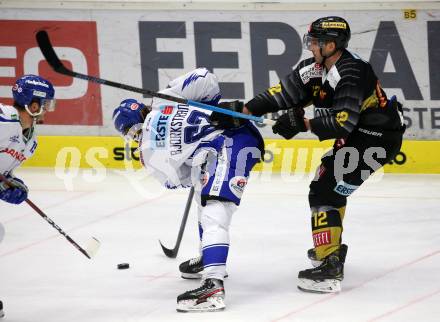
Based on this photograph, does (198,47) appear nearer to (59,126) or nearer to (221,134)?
(59,126)

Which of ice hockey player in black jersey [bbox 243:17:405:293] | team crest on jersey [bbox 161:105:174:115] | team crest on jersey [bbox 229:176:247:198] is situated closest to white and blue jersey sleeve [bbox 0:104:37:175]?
team crest on jersey [bbox 161:105:174:115]

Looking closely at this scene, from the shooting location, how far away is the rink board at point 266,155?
8.39 metres

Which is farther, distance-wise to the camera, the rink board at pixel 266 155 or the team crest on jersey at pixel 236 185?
the rink board at pixel 266 155

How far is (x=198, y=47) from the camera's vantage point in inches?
341

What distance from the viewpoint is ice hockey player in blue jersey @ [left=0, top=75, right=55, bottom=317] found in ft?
17.1

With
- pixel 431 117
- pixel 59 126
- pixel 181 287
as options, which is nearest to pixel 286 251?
pixel 181 287

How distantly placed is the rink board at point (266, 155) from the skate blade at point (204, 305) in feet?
11.4

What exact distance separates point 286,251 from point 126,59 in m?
3.02

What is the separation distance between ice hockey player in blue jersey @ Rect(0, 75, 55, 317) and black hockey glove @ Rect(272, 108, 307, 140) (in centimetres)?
116

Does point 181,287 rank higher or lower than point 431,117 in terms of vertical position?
lower

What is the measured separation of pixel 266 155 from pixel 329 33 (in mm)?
3351

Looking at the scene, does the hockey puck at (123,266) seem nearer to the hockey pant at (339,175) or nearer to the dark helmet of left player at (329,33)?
the hockey pant at (339,175)

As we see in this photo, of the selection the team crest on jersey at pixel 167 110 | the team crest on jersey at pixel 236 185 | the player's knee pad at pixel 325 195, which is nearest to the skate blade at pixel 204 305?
the team crest on jersey at pixel 236 185

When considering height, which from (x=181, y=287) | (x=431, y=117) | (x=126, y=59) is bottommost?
(x=181, y=287)
